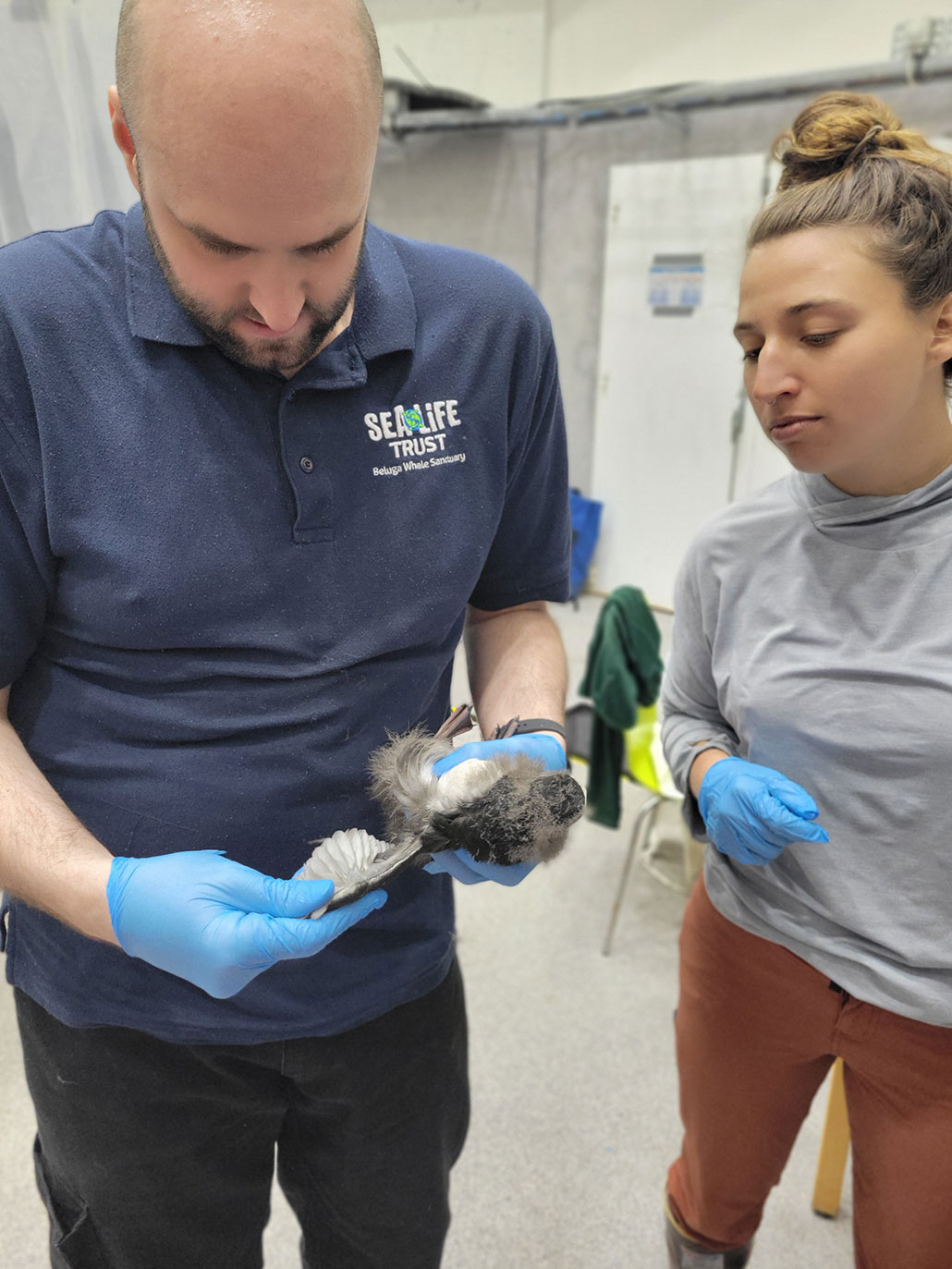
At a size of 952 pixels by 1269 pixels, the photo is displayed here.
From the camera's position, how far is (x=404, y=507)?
97 centimetres

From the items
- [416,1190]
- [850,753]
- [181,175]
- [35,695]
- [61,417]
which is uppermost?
[181,175]

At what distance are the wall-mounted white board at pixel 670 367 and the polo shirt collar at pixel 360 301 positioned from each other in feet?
13.9

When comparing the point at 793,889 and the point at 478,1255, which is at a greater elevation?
the point at 793,889

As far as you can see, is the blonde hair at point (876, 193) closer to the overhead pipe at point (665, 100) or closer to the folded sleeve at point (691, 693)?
the folded sleeve at point (691, 693)

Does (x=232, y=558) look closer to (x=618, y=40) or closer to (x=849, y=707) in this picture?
(x=849, y=707)

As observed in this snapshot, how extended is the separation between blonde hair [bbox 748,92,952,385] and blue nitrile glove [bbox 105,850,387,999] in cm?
92

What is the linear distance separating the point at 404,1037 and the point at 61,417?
0.78 m

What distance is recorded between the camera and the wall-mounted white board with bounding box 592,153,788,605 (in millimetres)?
4941

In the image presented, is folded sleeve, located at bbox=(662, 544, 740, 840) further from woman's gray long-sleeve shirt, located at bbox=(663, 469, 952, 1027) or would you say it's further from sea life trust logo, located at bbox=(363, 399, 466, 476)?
sea life trust logo, located at bbox=(363, 399, 466, 476)

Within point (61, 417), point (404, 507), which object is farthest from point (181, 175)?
point (404, 507)

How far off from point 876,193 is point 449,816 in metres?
0.84

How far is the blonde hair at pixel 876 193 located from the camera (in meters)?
1.03

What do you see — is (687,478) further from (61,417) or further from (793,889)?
(61,417)

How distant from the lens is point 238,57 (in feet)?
2.25
